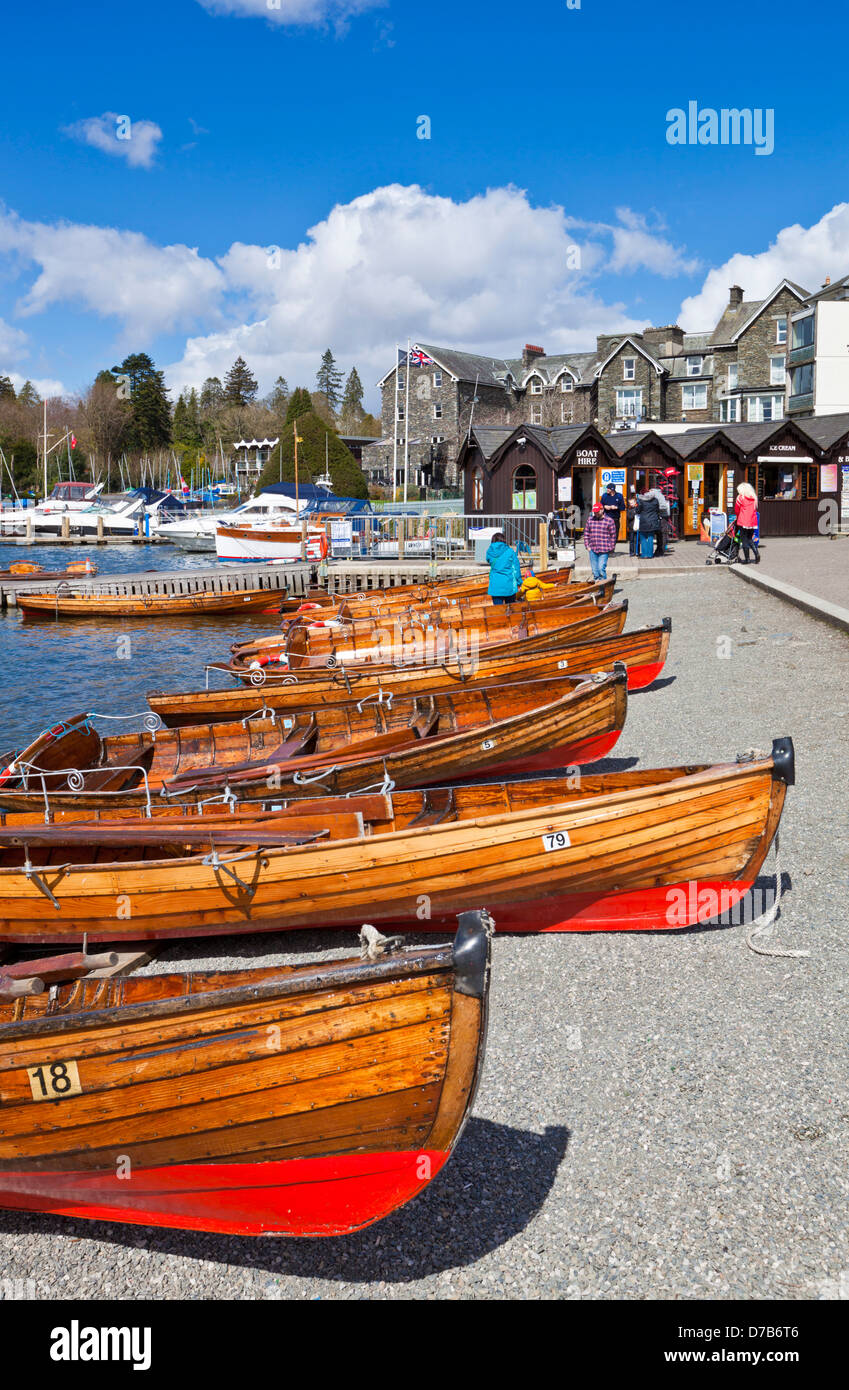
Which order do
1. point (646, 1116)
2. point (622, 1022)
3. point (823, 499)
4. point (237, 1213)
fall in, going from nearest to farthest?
1. point (237, 1213)
2. point (646, 1116)
3. point (622, 1022)
4. point (823, 499)

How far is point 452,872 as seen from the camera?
6410 mm

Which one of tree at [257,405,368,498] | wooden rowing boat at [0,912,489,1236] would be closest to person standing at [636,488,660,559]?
wooden rowing boat at [0,912,489,1236]

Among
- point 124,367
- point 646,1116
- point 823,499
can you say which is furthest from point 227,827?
point 124,367

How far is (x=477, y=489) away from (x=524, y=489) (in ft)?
9.20

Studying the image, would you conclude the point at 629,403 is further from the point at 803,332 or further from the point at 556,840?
the point at 556,840

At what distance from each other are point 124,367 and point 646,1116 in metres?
110

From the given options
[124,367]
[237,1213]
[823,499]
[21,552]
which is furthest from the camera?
[124,367]

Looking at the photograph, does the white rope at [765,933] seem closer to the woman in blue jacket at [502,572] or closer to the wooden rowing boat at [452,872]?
the wooden rowing boat at [452,872]

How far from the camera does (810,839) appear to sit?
7.89 meters

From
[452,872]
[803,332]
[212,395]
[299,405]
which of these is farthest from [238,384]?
[452,872]

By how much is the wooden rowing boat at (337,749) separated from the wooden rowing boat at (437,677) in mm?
1428

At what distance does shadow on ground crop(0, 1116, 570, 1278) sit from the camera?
13.1 feet

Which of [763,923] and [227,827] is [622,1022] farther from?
[227,827]
